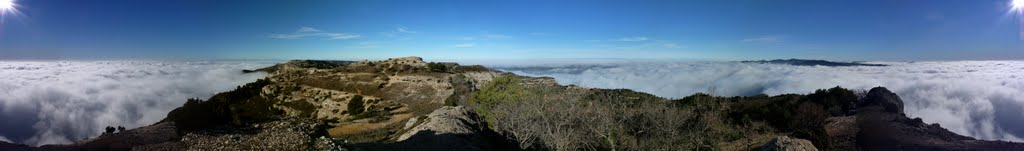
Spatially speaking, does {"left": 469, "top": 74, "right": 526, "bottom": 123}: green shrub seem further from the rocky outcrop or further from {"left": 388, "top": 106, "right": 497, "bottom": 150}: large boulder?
the rocky outcrop

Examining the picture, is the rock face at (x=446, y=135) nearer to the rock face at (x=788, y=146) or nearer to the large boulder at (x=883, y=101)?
the rock face at (x=788, y=146)

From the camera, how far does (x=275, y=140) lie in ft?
60.9

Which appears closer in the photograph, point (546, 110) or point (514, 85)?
point (546, 110)

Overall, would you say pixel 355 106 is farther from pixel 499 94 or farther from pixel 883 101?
pixel 883 101

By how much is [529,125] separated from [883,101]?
45943 mm

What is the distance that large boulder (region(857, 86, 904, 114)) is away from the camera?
48.0 m

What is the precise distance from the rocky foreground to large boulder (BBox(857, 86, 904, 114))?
6.2 inches

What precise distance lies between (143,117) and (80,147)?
35133mm

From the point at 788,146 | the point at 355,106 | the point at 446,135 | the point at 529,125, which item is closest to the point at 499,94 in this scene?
the point at 446,135

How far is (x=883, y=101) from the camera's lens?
48.9m

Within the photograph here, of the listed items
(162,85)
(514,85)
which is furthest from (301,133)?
(162,85)

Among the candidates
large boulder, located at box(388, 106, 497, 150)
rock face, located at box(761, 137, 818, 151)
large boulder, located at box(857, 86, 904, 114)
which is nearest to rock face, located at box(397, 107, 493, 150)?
large boulder, located at box(388, 106, 497, 150)

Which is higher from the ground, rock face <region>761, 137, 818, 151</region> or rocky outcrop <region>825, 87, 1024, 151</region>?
rock face <region>761, 137, 818, 151</region>

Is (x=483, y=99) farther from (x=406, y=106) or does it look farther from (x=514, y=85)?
(x=406, y=106)
